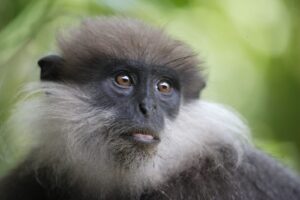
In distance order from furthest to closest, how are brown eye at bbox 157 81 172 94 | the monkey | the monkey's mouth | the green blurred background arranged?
1. the green blurred background
2. brown eye at bbox 157 81 172 94
3. the monkey
4. the monkey's mouth

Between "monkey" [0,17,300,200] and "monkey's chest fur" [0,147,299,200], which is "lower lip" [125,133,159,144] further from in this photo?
"monkey's chest fur" [0,147,299,200]

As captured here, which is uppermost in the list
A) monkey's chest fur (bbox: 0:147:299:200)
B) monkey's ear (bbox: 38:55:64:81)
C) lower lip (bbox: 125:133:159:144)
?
monkey's ear (bbox: 38:55:64:81)

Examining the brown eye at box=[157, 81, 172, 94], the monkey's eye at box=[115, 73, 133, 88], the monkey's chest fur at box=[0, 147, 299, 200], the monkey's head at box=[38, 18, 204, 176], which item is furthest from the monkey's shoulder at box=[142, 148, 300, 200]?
the monkey's eye at box=[115, 73, 133, 88]

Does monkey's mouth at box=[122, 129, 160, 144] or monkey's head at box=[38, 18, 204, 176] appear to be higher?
monkey's head at box=[38, 18, 204, 176]

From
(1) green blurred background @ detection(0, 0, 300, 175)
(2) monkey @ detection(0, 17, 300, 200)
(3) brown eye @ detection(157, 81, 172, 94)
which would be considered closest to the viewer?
(2) monkey @ detection(0, 17, 300, 200)

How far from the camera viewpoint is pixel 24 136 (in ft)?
13.2

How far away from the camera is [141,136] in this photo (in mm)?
3576

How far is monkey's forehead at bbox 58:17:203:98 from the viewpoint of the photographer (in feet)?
12.6

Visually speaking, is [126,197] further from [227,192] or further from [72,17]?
[72,17]

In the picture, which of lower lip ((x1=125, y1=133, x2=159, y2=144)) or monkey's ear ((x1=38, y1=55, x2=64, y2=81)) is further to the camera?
monkey's ear ((x1=38, y1=55, x2=64, y2=81))

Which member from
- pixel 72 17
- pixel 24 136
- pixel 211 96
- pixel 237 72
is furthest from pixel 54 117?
pixel 237 72

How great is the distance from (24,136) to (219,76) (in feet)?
6.85

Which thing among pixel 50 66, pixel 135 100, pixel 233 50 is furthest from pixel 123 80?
pixel 233 50

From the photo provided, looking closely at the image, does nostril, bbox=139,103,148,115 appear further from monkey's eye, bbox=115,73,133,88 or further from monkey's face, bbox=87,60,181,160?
monkey's eye, bbox=115,73,133,88
